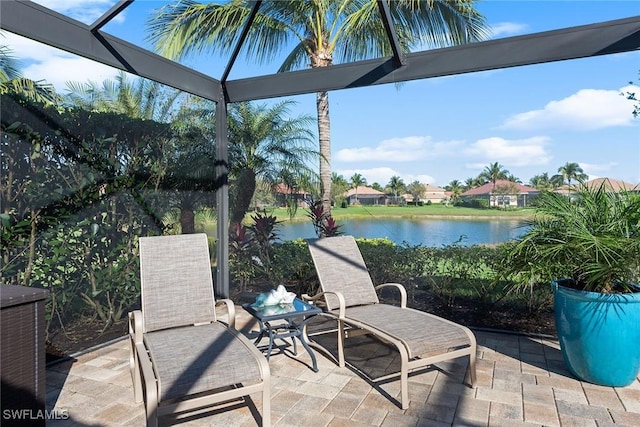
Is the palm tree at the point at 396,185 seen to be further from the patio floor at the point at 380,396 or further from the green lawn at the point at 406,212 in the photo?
the patio floor at the point at 380,396

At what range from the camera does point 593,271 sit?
2877 mm

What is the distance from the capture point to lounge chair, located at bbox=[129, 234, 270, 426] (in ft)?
7.20

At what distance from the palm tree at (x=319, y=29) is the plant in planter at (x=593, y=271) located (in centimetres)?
366

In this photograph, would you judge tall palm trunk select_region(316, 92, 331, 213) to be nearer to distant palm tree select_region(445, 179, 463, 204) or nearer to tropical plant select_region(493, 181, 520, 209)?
distant palm tree select_region(445, 179, 463, 204)

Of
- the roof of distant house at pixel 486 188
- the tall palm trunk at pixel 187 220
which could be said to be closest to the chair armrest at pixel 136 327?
the tall palm trunk at pixel 187 220

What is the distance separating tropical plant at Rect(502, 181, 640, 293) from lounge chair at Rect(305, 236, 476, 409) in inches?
33.0

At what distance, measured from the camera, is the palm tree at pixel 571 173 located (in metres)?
3.51

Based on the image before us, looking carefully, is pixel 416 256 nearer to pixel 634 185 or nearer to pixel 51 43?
pixel 634 185

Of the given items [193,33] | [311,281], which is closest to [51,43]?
[193,33]

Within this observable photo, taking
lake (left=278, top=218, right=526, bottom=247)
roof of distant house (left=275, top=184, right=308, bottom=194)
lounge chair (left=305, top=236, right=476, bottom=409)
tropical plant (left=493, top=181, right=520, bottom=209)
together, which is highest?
roof of distant house (left=275, top=184, right=308, bottom=194)

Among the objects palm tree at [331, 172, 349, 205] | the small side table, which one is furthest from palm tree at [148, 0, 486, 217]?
the small side table

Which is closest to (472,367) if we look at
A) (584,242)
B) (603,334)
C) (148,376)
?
(603,334)

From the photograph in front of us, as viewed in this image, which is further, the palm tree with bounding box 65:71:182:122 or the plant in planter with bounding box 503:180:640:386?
the palm tree with bounding box 65:71:182:122

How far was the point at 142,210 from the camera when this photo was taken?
464 centimetres
